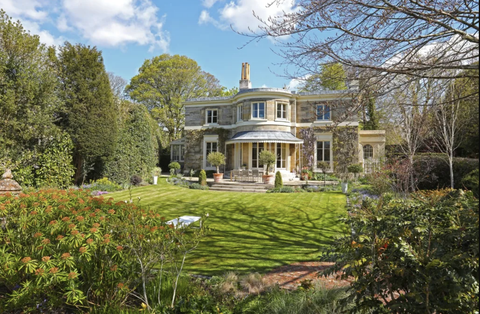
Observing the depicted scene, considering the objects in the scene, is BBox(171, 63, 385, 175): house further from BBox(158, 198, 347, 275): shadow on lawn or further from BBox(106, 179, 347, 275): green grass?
A: BBox(158, 198, 347, 275): shadow on lawn

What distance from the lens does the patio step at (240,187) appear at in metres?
A: 17.0

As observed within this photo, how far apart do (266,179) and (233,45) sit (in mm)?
13379

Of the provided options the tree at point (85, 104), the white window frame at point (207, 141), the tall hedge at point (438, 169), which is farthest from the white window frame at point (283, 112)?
the tree at point (85, 104)

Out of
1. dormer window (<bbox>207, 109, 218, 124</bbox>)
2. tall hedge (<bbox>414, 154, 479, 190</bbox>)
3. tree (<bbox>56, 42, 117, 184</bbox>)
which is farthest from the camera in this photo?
dormer window (<bbox>207, 109, 218, 124</bbox>)

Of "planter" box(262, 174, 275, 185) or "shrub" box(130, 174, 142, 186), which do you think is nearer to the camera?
"shrub" box(130, 174, 142, 186)

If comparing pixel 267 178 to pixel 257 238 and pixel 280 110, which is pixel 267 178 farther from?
pixel 257 238

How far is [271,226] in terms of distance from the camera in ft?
26.6

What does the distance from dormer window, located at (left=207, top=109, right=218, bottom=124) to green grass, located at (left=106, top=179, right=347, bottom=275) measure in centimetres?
1106

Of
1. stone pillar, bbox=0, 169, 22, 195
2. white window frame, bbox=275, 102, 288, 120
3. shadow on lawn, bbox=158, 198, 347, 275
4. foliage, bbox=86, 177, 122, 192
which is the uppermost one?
white window frame, bbox=275, 102, 288, 120

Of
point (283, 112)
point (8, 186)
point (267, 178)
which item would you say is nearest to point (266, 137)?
point (283, 112)

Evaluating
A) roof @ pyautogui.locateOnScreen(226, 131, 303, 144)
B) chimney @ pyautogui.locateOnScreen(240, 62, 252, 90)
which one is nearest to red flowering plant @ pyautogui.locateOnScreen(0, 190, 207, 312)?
roof @ pyautogui.locateOnScreen(226, 131, 303, 144)

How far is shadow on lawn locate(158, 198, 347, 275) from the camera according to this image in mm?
5203

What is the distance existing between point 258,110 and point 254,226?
1418cm

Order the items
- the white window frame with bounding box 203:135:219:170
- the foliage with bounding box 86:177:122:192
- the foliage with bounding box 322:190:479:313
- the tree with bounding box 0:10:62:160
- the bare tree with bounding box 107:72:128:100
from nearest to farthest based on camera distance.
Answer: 1. the foliage with bounding box 322:190:479:313
2. the tree with bounding box 0:10:62:160
3. the foliage with bounding box 86:177:122:192
4. the white window frame with bounding box 203:135:219:170
5. the bare tree with bounding box 107:72:128:100
